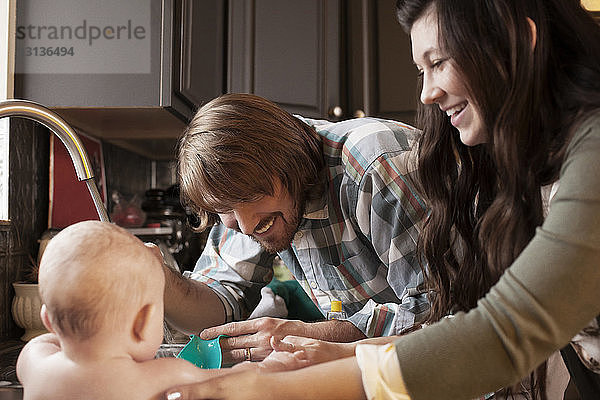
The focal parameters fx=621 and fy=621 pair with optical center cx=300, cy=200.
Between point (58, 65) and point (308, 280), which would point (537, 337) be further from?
point (58, 65)

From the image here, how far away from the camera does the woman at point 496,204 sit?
1.87 ft

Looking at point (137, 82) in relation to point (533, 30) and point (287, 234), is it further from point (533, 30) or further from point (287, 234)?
point (533, 30)

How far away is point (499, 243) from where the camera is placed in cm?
80

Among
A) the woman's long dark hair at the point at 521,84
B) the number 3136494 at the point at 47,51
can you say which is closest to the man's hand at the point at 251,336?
the woman's long dark hair at the point at 521,84

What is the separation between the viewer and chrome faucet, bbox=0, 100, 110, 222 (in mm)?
1006

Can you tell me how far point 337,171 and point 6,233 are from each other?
0.77m

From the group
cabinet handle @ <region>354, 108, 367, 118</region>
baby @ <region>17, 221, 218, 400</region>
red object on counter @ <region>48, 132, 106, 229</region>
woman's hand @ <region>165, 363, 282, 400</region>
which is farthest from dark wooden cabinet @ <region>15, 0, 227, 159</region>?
woman's hand @ <region>165, 363, 282, 400</region>

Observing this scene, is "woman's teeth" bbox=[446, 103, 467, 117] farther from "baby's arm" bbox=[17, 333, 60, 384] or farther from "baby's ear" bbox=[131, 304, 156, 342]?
"baby's arm" bbox=[17, 333, 60, 384]

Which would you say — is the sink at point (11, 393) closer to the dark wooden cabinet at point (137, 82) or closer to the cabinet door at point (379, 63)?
the dark wooden cabinet at point (137, 82)

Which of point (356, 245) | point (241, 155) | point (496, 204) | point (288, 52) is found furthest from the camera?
point (288, 52)

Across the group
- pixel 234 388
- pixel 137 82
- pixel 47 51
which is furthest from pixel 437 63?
pixel 47 51

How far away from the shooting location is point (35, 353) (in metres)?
0.69

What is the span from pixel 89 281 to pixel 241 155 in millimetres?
540

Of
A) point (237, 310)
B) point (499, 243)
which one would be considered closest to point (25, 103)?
point (237, 310)
